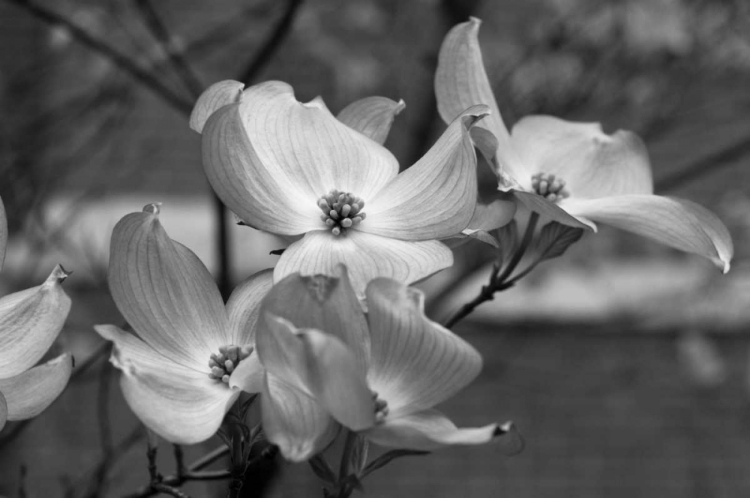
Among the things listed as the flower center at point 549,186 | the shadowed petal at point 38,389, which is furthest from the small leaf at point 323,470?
the flower center at point 549,186

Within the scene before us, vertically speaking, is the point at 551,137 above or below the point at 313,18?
above

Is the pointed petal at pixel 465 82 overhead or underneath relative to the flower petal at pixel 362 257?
overhead

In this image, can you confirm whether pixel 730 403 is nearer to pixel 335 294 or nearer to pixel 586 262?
pixel 586 262

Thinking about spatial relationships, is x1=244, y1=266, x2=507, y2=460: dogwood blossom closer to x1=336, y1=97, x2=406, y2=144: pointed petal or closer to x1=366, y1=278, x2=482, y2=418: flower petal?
x1=366, y1=278, x2=482, y2=418: flower petal

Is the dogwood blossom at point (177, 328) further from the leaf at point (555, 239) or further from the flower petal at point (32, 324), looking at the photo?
the leaf at point (555, 239)

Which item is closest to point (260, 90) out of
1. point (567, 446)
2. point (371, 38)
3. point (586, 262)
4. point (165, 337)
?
point (165, 337)

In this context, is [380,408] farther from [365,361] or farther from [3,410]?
[3,410]

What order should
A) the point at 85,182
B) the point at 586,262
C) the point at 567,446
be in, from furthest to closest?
the point at 567,446
the point at 85,182
the point at 586,262

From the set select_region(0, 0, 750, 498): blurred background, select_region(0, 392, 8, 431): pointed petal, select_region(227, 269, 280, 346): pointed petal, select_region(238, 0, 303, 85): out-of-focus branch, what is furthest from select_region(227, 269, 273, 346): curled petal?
select_region(238, 0, 303, 85): out-of-focus branch
